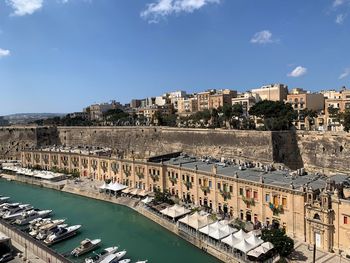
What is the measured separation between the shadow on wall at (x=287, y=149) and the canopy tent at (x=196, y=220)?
84.3ft

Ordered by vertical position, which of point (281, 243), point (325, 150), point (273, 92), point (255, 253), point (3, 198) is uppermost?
point (273, 92)

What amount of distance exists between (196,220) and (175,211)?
405 centimetres

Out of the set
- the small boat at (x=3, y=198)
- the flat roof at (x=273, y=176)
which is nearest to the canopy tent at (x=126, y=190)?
the flat roof at (x=273, y=176)

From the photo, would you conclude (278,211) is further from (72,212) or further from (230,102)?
(230,102)

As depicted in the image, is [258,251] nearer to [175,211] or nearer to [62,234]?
[175,211]

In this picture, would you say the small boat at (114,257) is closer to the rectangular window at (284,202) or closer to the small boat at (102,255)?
the small boat at (102,255)

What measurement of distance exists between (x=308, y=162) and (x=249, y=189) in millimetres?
25671

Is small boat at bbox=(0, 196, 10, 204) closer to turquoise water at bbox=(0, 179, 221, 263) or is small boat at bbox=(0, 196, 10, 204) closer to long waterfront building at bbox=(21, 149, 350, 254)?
turquoise water at bbox=(0, 179, 221, 263)

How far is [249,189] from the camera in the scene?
33094 millimetres

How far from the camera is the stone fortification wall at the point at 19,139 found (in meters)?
88.5

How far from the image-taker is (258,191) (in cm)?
3222

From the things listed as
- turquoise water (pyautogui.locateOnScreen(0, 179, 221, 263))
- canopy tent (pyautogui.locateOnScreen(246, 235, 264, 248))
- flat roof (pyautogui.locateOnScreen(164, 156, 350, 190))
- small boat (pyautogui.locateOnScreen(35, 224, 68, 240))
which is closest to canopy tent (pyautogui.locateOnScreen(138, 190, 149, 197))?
turquoise water (pyautogui.locateOnScreen(0, 179, 221, 263))

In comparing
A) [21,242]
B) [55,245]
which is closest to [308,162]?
[55,245]

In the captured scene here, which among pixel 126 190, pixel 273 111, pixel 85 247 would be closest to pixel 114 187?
pixel 126 190
